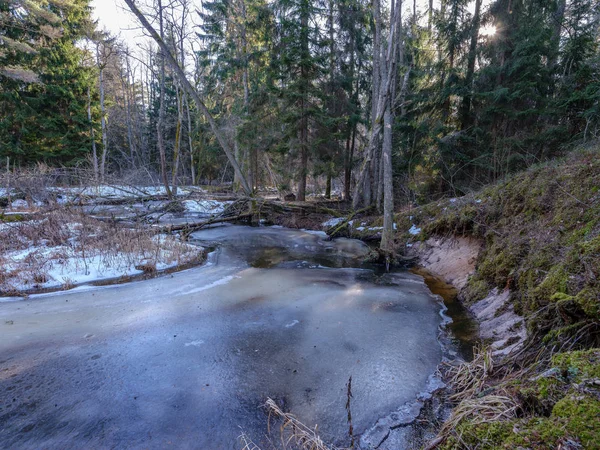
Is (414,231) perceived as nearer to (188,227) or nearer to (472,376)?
(472,376)

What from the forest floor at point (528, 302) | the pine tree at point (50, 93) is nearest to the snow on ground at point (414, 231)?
the forest floor at point (528, 302)

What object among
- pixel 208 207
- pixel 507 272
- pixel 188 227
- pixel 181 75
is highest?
pixel 181 75

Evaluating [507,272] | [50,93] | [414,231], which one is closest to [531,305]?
[507,272]

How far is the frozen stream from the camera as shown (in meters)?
2.80

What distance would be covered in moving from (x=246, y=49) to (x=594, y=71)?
655 inches

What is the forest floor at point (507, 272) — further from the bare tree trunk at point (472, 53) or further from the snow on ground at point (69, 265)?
the bare tree trunk at point (472, 53)

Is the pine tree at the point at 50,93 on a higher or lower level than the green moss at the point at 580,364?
higher

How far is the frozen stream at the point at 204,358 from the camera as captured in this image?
9.18ft

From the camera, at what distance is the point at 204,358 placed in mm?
3943

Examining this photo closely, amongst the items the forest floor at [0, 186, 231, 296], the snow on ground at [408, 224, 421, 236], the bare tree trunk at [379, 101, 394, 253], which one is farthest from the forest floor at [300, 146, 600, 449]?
the forest floor at [0, 186, 231, 296]

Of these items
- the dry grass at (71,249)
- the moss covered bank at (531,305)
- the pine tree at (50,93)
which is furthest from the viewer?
the pine tree at (50,93)

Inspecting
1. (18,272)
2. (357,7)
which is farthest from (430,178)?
(18,272)

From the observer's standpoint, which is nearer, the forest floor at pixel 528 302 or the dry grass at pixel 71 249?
the forest floor at pixel 528 302

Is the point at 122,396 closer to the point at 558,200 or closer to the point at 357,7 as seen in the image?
the point at 558,200
